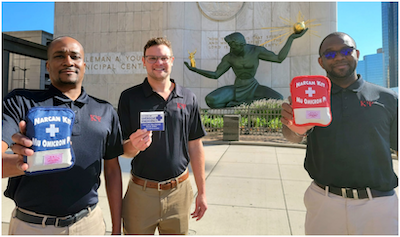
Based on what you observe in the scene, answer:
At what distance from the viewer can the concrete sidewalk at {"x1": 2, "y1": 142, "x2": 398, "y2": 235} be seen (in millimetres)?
3230

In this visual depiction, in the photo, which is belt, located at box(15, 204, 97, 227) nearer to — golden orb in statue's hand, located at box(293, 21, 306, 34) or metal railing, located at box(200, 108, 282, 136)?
metal railing, located at box(200, 108, 282, 136)

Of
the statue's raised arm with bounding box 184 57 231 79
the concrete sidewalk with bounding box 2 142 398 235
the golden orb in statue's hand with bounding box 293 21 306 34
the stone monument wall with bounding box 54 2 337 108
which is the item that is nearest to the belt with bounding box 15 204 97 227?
the concrete sidewalk with bounding box 2 142 398 235

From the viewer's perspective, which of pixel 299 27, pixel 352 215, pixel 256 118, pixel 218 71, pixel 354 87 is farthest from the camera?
pixel 218 71

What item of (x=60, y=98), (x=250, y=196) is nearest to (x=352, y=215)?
(x=60, y=98)

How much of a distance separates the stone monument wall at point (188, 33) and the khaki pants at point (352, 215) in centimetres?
1645

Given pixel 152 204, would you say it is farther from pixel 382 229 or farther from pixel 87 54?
pixel 87 54

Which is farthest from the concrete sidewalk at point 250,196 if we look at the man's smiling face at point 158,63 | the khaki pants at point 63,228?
the man's smiling face at point 158,63

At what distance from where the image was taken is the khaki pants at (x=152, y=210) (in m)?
2.13

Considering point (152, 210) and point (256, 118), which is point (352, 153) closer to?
point (152, 210)

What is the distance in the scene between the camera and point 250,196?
423cm

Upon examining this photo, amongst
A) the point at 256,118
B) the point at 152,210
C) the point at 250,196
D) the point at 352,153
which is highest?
the point at 256,118

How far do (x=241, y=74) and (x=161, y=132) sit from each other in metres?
13.6

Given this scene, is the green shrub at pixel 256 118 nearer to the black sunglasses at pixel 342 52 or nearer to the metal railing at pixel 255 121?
the metal railing at pixel 255 121

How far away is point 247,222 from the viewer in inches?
131
